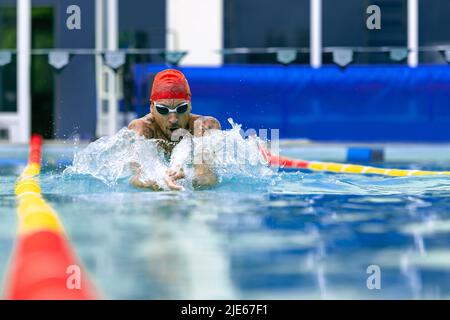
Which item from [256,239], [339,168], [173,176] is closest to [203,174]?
[173,176]

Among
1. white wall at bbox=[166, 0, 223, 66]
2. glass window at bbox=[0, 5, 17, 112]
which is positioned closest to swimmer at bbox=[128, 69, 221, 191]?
white wall at bbox=[166, 0, 223, 66]

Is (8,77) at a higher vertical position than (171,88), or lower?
higher

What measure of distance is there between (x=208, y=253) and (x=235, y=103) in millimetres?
8715

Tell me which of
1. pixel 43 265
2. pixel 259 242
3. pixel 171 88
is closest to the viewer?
pixel 43 265

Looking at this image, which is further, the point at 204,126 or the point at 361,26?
the point at 361,26

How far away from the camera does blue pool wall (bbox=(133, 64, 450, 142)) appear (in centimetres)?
1136

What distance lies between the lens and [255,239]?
3215mm

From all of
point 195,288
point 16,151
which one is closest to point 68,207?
point 195,288

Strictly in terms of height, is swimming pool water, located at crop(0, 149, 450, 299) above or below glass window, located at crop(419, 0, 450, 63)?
below

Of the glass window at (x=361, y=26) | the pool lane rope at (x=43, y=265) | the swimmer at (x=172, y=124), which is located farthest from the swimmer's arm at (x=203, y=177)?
the glass window at (x=361, y=26)

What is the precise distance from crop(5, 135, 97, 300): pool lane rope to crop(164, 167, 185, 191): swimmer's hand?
3.64 ft

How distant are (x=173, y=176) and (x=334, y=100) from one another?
6736 millimetres

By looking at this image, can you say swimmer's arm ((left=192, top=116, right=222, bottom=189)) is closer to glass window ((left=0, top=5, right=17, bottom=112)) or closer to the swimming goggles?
the swimming goggles

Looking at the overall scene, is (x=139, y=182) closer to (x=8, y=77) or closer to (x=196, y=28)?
(x=196, y=28)
